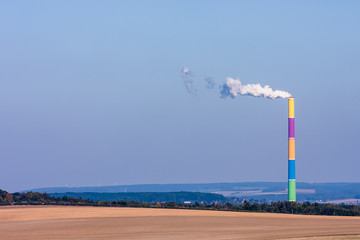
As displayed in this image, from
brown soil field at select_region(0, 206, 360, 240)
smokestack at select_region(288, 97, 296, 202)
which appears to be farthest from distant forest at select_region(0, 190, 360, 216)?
smokestack at select_region(288, 97, 296, 202)

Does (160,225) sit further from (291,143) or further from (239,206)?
(291,143)

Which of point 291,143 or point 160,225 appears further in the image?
point 291,143

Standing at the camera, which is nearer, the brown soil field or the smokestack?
the brown soil field

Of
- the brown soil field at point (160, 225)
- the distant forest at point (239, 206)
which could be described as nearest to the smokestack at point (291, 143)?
the distant forest at point (239, 206)

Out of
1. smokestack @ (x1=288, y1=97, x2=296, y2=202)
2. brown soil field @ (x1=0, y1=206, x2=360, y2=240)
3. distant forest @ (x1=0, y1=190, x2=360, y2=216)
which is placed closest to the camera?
brown soil field @ (x1=0, y1=206, x2=360, y2=240)

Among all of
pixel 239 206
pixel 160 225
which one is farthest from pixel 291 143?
pixel 160 225

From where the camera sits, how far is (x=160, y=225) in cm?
4294

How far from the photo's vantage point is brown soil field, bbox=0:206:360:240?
36719 millimetres

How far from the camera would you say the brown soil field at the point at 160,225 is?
120 feet

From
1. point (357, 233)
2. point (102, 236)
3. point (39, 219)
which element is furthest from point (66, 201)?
point (357, 233)

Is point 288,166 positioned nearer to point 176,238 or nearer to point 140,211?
point 140,211

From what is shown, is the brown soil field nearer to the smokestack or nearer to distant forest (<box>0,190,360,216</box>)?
distant forest (<box>0,190,360,216</box>)

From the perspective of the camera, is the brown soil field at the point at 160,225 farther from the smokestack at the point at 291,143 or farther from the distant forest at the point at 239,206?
the smokestack at the point at 291,143

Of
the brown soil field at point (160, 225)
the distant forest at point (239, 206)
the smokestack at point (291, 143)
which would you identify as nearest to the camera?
the brown soil field at point (160, 225)
